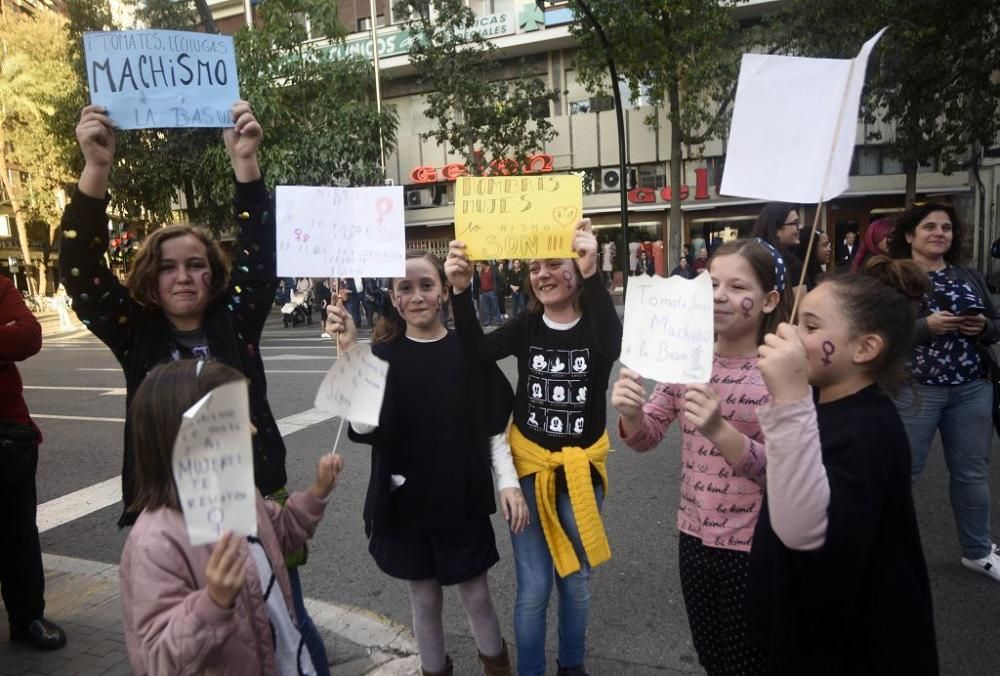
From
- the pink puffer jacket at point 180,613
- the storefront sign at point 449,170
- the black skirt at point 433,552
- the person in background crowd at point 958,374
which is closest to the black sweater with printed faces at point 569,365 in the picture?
the black skirt at point 433,552

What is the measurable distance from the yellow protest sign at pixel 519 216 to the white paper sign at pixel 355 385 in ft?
1.92

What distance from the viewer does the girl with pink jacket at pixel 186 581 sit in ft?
4.48

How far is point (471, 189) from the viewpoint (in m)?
2.41

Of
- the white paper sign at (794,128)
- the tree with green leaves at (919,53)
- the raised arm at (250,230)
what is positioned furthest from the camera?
the tree with green leaves at (919,53)

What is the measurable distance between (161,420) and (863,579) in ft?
5.43

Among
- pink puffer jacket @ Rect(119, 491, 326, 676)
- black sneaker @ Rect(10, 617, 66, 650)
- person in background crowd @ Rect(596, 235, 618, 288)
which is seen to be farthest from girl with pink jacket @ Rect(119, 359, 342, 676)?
person in background crowd @ Rect(596, 235, 618, 288)

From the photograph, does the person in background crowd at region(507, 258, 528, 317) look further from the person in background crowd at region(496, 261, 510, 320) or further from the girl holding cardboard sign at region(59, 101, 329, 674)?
the girl holding cardboard sign at region(59, 101, 329, 674)

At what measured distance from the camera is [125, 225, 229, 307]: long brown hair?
216cm

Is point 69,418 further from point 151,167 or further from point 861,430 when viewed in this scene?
point 151,167

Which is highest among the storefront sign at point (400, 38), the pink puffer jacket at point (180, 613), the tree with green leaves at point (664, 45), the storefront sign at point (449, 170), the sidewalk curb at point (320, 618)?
the storefront sign at point (400, 38)

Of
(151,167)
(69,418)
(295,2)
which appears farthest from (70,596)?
(151,167)

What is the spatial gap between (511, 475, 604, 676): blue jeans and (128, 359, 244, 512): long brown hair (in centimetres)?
132

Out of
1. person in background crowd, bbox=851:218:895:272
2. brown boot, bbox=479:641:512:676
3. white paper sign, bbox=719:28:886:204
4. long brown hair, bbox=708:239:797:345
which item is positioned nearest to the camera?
white paper sign, bbox=719:28:886:204

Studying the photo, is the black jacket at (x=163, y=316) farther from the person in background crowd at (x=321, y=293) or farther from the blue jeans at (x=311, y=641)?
the person in background crowd at (x=321, y=293)
